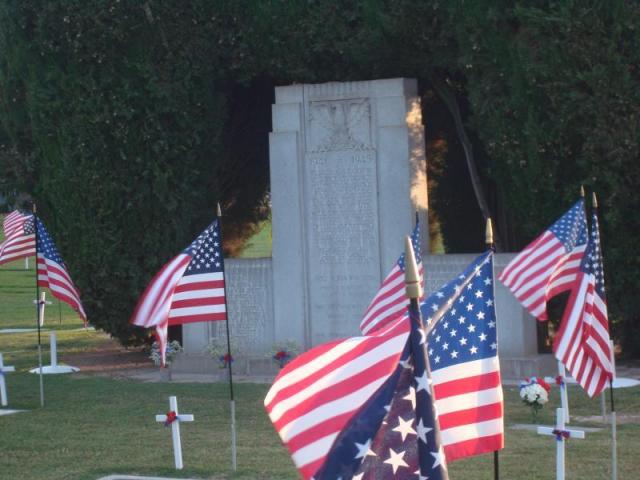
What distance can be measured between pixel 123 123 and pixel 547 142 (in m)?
7.02

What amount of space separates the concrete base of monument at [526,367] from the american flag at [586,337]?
6596 millimetres

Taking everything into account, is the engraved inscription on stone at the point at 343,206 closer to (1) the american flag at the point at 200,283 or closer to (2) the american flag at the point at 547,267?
(2) the american flag at the point at 547,267

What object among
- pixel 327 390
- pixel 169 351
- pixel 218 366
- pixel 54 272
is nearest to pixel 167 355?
pixel 169 351

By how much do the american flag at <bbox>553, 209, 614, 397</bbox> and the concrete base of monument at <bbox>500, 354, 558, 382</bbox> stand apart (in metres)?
6.60

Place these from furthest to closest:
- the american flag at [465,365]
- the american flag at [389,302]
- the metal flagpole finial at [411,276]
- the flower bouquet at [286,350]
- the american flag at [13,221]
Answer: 1. the american flag at [13,221]
2. the flower bouquet at [286,350]
3. the american flag at [389,302]
4. the american flag at [465,365]
5. the metal flagpole finial at [411,276]

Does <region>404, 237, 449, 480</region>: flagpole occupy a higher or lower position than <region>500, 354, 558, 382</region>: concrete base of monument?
higher

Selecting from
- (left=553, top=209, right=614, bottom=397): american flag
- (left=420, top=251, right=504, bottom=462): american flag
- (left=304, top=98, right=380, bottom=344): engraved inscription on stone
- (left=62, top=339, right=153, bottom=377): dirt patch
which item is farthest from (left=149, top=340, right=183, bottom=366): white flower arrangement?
(left=420, top=251, right=504, bottom=462): american flag

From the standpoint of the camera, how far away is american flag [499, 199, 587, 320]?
12.3 meters

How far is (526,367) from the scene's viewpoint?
18000 mm

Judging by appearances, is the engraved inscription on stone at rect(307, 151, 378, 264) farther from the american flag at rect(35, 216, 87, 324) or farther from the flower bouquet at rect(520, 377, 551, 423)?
the flower bouquet at rect(520, 377, 551, 423)

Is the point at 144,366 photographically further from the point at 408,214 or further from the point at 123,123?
the point at 408,214

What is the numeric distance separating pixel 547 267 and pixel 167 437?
4.94 meters

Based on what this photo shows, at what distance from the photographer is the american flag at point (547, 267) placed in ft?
40.3

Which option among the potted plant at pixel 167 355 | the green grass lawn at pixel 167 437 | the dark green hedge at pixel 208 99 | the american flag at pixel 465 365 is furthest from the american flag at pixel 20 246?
the american flag at pixel 465 365
